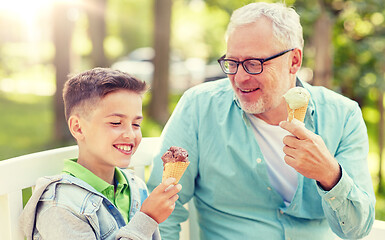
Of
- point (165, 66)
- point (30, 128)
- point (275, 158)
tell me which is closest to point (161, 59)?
point (165, 66)

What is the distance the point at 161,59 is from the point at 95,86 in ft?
29.6

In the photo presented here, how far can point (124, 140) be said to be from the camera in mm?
1936

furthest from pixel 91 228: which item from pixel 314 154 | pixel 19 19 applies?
pixel 19 19

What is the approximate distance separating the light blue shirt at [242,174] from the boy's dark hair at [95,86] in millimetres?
586

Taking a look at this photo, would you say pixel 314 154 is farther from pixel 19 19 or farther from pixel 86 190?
pixel 19 19

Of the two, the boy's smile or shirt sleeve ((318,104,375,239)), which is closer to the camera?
the boy's smile

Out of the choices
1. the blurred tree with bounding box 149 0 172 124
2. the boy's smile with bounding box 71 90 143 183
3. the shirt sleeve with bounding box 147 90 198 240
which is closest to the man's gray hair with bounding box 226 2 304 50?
the shirt sleeve with bounding box 147 90 198 240

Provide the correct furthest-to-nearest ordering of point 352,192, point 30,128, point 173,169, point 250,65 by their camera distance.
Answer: point 30,128 < point 250,65 < point 352,192 < point 173,169

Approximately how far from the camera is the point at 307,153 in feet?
6.63

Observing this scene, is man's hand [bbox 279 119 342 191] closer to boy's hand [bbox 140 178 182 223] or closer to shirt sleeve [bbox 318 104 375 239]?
shirt sleeve [bbox 318 104 375 239]

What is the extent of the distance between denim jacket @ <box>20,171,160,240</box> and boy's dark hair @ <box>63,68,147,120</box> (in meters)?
0.33

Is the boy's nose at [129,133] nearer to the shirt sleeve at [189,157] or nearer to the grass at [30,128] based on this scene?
the shirt sleeve at [189,157]

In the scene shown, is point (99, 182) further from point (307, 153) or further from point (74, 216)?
point (307, 153)

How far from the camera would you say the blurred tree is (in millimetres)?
10844
